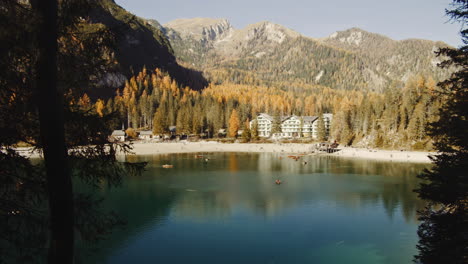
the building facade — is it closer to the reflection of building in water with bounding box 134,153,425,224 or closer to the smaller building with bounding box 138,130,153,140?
the smaller building with bounding box 138,130,153,140

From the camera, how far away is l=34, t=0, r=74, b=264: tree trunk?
6223 millimetres

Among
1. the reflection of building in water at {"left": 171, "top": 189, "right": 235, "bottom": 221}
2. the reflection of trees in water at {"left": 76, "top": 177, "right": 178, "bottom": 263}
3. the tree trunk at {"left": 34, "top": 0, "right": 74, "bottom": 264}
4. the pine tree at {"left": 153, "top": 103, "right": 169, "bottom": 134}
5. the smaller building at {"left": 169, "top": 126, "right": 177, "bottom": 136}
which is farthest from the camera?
the smaller building at {"left": 169, "top": 126, "right": 177, "bottom": 136}

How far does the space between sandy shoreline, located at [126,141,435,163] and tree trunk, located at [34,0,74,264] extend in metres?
81.2

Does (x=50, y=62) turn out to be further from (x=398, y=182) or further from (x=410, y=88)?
(x=410, y=88)

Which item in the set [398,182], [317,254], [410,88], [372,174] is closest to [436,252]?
[317,254]

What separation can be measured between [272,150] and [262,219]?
76.2 metres

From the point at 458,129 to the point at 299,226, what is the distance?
→ 1969cm

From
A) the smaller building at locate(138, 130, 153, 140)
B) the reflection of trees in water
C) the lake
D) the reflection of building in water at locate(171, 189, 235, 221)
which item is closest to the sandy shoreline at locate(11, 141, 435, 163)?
the smaller building at locate(138, 130, 153, 140)

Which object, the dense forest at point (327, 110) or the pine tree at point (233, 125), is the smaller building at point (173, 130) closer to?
the dense forest at point (327, 110)

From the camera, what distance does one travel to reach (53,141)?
632cm

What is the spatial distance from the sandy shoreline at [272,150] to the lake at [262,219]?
26055 mm

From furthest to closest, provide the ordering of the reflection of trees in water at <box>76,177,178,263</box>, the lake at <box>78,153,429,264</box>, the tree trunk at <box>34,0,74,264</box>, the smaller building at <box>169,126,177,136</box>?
1. the smaller building at <box>169,126,177,136</box>
2. the reflection of trees in water at <box>76,177,178,263</box>
3. the lake at <box>78,153,429,264</box>
4. the tree trunk at <box>34,0,74,264</box>

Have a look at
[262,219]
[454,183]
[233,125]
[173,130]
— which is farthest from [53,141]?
[173,130]

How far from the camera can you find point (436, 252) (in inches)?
531
